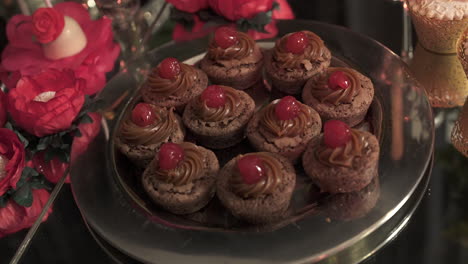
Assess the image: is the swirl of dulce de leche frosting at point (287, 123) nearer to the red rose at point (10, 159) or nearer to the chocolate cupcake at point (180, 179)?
the chocolate cupcake at point (180, 179)

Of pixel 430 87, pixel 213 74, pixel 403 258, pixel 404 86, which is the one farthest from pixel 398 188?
pixel 213 74

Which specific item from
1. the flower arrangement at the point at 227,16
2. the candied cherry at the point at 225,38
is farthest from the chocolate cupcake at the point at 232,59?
the flower arrangement at the point at 227,16

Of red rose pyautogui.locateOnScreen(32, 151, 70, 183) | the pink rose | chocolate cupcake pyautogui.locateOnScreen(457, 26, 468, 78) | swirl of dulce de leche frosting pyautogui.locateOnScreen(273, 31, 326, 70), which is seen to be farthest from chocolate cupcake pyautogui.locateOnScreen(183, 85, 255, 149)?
chocolate cupcake pyautogui.locateOnScreen(457, 26, 468, 78)

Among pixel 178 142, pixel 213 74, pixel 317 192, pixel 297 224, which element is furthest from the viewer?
pixel 213 74

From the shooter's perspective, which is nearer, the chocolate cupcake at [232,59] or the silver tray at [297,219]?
the silver tray at [297,219]

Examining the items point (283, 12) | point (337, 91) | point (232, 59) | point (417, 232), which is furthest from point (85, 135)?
point (417, 232)

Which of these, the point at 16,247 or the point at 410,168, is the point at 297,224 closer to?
the point at 410,168
